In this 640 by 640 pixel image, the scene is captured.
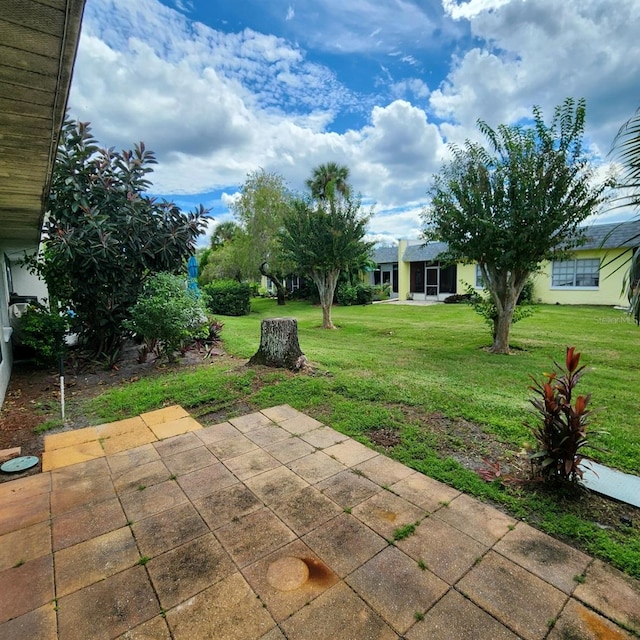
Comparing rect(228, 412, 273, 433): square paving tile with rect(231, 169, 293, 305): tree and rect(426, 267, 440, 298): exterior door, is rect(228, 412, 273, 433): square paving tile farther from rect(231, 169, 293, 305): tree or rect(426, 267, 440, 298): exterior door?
rect(426, 267, 440, 298): exterior door

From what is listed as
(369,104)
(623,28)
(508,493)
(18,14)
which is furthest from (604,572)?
(369,104)

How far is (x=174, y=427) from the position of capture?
13.6 feet

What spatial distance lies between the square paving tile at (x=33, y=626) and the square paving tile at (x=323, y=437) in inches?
88.7

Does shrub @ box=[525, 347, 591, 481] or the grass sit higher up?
shrub @ box=[525, 347, 591, 481]

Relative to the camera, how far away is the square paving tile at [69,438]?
3.76m

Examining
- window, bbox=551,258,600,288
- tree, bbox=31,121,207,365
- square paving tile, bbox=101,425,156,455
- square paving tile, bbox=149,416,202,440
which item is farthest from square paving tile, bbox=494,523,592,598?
window, bbox=551,258,600,288

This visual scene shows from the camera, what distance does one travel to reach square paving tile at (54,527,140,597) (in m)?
1.97

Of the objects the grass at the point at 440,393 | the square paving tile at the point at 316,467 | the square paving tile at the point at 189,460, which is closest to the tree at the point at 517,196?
the grass at the point at 440,393

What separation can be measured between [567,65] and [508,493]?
24.6 feet

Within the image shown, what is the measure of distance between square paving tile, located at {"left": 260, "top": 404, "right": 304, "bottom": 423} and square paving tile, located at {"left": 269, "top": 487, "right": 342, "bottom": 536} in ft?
5.22

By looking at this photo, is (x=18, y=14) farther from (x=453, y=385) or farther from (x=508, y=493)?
(x=453, y=385)

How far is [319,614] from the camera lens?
68.2 inches

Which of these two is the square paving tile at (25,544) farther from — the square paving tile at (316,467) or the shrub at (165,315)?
the shrub at (165,315)

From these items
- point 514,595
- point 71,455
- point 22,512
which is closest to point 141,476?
point 22,512
